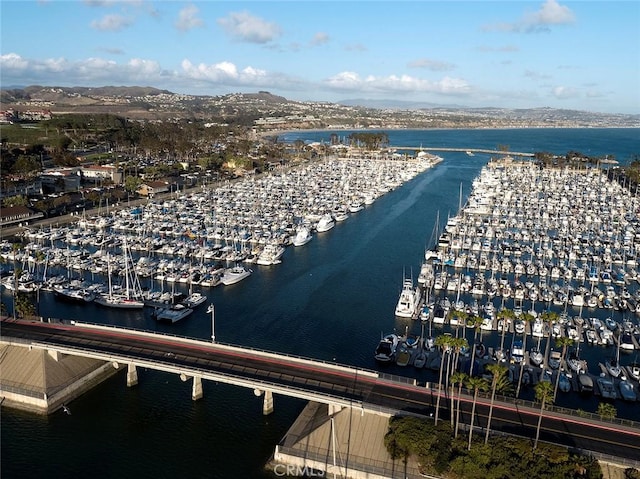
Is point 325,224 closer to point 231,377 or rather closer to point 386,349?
point 386,349

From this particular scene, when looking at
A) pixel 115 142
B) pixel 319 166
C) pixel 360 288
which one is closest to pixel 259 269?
pixel 360 288

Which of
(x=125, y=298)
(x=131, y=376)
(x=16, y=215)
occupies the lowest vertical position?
(x=131, y=376)

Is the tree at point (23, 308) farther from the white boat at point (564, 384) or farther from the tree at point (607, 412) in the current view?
the tree at point (607, 412)

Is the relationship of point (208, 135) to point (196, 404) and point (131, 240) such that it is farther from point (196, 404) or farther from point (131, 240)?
point (196, 404)

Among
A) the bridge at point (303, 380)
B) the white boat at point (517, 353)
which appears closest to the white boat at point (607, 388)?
the white boat at point (517, 353)

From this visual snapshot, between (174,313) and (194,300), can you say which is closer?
(174,313)

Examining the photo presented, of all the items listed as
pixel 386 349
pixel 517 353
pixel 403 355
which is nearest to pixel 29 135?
pixel 386 349
